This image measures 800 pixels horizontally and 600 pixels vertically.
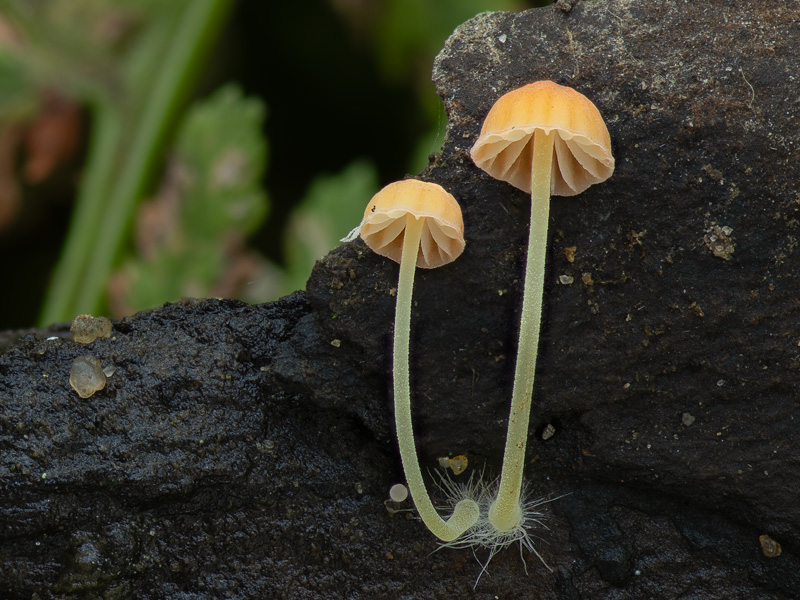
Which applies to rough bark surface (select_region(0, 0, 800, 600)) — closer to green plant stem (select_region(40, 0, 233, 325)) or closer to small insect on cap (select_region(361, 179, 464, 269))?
small insect on cap (select_region(361, 179, 464, 269))

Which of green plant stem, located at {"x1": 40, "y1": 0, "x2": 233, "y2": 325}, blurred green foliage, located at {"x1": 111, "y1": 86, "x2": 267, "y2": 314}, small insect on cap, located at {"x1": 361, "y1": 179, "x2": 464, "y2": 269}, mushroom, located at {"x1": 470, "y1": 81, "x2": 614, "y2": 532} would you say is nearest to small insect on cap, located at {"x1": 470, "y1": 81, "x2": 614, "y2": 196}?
mushroom, located at {"x1": 470, "y1": 81, "x2": 614, "y2": 532}

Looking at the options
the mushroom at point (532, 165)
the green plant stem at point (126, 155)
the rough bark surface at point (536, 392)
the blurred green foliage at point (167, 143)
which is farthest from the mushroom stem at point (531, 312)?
the green plant stem at point (126, 155)

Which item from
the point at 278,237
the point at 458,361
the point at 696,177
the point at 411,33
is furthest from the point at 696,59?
the point at 278,237

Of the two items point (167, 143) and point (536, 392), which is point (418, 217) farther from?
point (167, 143)

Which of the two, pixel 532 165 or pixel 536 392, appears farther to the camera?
pixel 536 392

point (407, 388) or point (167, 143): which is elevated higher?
point (167, 143)

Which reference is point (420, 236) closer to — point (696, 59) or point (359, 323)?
point (359, 323)

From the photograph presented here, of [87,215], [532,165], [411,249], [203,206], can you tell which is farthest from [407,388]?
[87,215]
